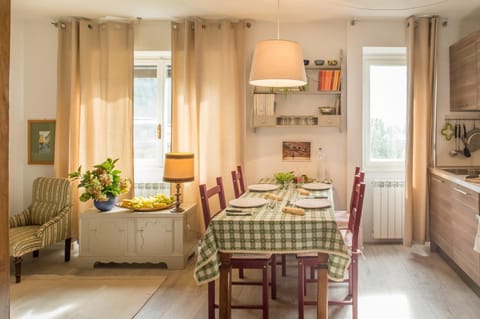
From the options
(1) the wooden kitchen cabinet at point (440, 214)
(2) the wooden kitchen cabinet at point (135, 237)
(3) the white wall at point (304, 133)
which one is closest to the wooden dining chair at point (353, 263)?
(1) the wooden kitchen cabinet at point (440, 214)

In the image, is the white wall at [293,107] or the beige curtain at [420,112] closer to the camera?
the beige curtain at [420,112]

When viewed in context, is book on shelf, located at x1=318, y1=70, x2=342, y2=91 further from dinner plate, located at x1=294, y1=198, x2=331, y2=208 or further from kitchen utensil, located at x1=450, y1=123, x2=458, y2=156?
dinner plate, located at x1=294, y1=198, x2=331, y2=208

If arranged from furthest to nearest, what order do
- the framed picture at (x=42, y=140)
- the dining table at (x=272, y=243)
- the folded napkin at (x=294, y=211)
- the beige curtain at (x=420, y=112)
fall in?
the framed picture at (x=42, y=140) < the beige curtain at (x=420, y=112) < the folded napkin at (x=294, y=211) < the dining table at (x=272, y=243)

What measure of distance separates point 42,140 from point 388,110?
389 centimetres

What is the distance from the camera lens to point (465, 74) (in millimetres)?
3910

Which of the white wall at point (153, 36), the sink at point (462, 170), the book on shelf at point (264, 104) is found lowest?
the sink at point (462, 170)

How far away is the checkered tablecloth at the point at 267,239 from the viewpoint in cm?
243

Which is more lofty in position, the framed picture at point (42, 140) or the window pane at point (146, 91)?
the window pane at point (146, 91)

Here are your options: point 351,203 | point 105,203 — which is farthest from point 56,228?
point 351,203

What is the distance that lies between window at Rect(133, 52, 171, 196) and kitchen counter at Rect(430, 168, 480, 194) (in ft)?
9.29

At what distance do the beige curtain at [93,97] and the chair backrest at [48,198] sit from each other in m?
0.25

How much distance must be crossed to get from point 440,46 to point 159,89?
307 centimetres

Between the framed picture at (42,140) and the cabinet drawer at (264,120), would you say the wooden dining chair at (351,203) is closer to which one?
the cabinet drawer at (264,120)

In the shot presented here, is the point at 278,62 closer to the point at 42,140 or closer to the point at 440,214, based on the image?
the point at 440,214
